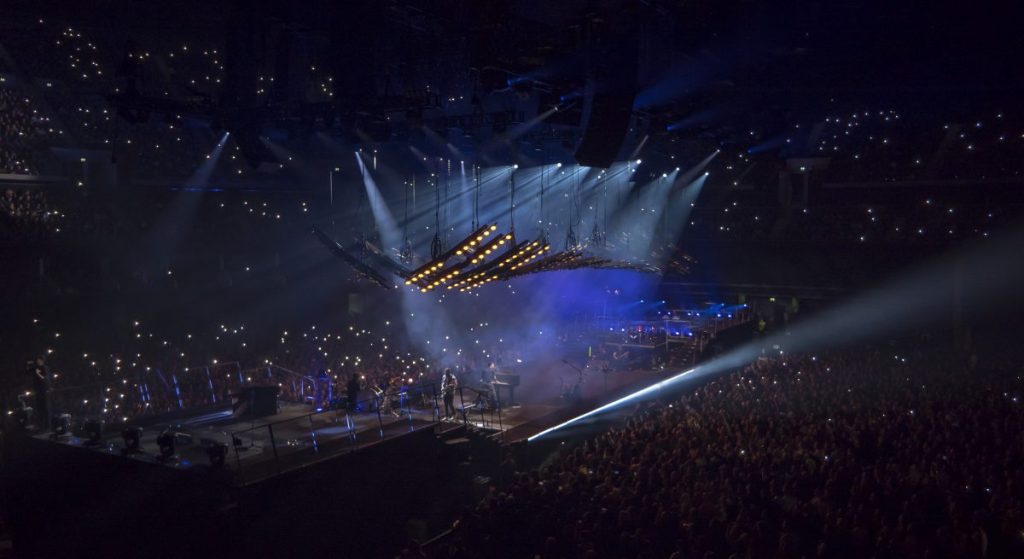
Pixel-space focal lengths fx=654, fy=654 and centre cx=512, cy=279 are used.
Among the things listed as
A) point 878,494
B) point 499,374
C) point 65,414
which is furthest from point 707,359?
point 65,414

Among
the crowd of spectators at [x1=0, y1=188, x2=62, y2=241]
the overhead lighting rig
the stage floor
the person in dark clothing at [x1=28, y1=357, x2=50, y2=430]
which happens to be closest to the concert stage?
the stage floor

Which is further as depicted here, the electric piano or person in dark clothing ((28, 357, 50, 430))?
the electric piano

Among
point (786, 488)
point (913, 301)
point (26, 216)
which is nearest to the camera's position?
point (786, 488)

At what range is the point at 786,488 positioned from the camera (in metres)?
6.89

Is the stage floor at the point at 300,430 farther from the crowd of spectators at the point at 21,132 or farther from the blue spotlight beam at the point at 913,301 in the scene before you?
the crowd of spectators at the point at 21,132

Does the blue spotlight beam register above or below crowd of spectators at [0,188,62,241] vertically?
below

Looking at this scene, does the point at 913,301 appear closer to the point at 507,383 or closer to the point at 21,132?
the point at 507,383

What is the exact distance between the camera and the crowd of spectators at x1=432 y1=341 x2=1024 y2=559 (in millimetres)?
5809

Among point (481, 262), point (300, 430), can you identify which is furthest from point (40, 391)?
point (481, 262)

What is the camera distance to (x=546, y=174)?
22.4 metres

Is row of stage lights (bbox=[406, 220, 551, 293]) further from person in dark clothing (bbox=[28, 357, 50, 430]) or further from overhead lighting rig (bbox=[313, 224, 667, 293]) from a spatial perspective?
person in dark clothing (bbox=[28, 357, 50, 430])

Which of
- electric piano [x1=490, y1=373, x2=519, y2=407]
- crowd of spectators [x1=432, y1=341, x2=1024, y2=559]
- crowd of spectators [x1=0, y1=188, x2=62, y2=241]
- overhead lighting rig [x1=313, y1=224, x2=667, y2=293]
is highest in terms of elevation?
crowd of spectators [x1=0, y1=188, x2=62, y2=241]

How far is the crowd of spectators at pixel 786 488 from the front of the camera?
5.81m

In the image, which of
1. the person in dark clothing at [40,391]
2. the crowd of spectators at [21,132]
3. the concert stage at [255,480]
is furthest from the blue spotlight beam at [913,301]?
the crowd of spectators at [21,132]
